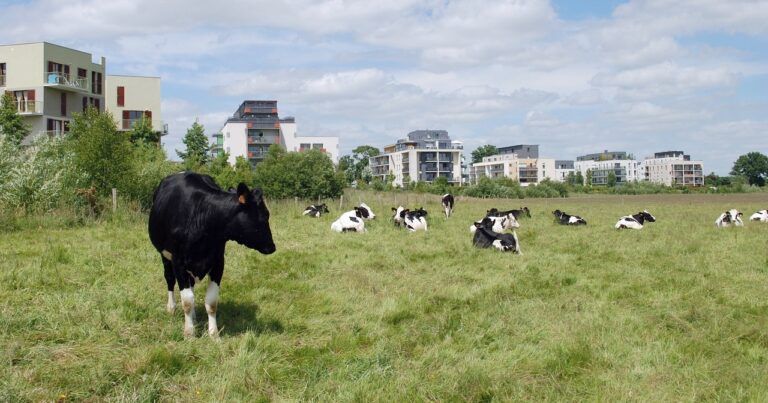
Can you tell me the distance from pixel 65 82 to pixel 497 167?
141 metres

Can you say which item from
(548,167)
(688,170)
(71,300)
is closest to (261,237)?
(71,300)

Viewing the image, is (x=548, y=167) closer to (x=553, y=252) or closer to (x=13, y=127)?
(x=13, y=127)

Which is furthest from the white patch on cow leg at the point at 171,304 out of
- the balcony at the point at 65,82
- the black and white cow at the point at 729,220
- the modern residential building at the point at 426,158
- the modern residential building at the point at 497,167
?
the modern residential building at the point at 497,167

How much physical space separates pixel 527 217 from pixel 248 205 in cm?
2307

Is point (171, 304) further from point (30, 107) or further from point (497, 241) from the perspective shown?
point (30, 107)

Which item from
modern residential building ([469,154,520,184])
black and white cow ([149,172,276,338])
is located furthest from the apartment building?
modern residential building ([469,154,520,184])

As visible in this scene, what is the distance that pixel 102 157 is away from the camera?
75.3 ft

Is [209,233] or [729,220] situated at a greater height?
[209,233]

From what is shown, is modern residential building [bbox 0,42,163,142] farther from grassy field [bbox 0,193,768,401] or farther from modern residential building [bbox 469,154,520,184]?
modern residential building [bbox 469,154,520,184]

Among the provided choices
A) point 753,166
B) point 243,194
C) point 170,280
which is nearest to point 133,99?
point 170,280

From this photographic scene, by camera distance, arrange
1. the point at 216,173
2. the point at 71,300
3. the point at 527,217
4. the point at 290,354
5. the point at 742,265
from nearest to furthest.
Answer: the point at 290,354 < the point at 71,300 < the point at 742,265 < the point at 527,217 < the point at 216,173

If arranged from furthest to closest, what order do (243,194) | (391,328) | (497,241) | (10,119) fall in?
(10,119)
(497,241)
(391,328)
(243,194)

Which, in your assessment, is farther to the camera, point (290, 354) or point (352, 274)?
point (352, 274)

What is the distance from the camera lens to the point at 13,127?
143 ft
